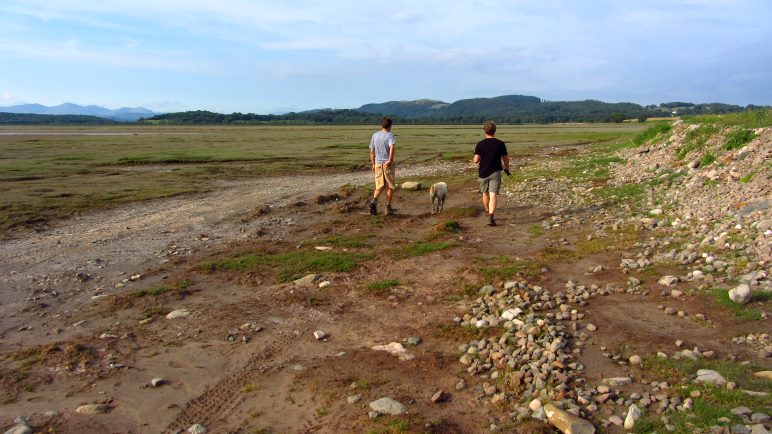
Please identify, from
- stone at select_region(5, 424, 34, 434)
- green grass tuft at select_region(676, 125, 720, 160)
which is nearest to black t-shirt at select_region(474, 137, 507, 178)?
green grass tuft at select_region(676, 125, 720, 160)

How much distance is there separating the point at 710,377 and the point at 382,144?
9681mm

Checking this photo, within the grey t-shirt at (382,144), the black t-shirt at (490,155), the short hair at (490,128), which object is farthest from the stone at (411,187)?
the short hair at (490,128)

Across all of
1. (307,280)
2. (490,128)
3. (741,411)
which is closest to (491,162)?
(490,128)

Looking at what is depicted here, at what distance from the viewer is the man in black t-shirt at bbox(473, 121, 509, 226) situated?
12.2 meters

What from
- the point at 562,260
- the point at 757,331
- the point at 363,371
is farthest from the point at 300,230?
the point at 757,331

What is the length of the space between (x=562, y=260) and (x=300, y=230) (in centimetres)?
641

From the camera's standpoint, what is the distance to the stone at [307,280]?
8688 mm

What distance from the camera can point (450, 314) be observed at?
23.6 feet

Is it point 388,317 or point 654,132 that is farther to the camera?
point 654,132

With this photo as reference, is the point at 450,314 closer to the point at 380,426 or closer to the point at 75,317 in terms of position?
the point at 380,426

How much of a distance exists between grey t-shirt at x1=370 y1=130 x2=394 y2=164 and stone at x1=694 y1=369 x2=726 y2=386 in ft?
30.7

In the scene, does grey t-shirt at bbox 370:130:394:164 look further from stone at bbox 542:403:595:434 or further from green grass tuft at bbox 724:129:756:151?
stone at bbox 542:403:595:434

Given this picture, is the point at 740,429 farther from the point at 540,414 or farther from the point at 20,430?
the point at 20,430

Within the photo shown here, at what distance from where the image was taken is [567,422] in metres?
4.38
